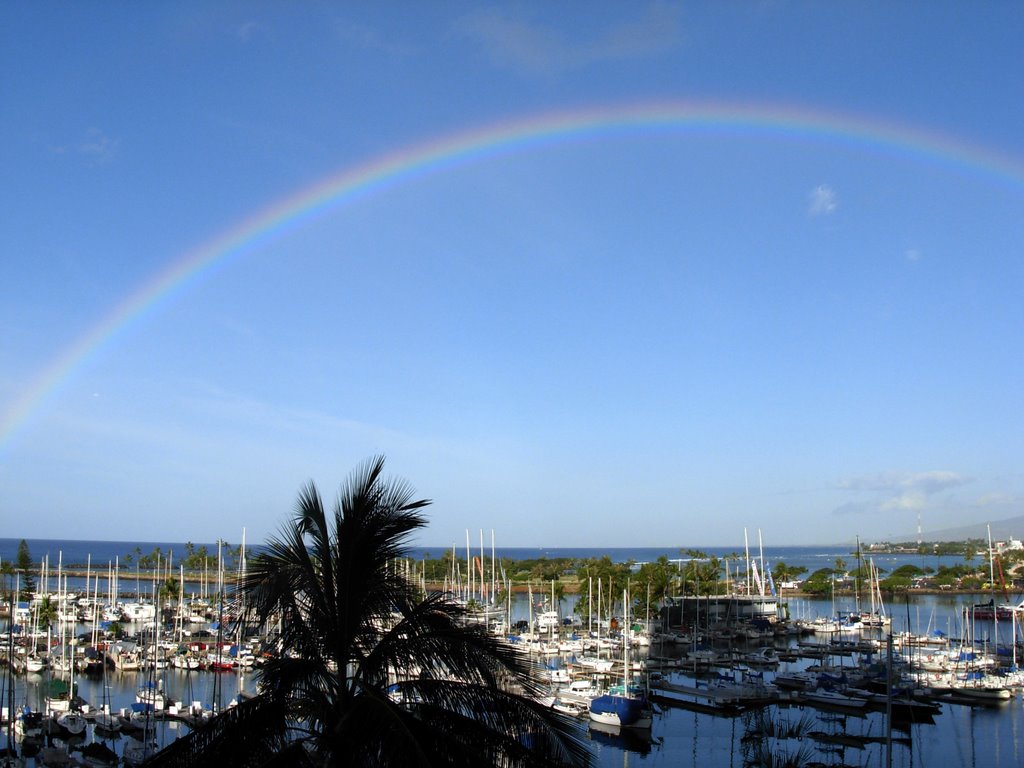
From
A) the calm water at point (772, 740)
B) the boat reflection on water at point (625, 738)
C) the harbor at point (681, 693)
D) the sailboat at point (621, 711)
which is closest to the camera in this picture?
the calm water at point (772, 740)

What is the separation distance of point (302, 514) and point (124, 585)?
174 meters

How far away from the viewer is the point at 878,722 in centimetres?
5253

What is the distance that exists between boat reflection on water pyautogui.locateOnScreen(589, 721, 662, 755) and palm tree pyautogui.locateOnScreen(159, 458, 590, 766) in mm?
40052

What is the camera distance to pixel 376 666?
29.7 feet

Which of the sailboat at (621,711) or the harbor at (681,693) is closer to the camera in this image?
the harbor at (681,693)

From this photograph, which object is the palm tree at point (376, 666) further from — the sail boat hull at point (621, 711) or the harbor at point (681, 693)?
the sail boat hull at point (621, 711)

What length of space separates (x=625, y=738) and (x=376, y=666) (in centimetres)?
4221

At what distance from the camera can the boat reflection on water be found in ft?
151

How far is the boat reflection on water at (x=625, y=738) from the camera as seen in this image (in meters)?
46.2

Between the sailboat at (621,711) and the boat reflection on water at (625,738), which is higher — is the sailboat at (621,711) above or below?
above

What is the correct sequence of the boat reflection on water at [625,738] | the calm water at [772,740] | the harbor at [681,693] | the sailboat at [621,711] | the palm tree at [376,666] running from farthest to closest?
the sailboat at [621,711], the boat reflection on water at [625,738], the harbor at [681,693], the calm water at [772,740], the palm tree at [376,666]

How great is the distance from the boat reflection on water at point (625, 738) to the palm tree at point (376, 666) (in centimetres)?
→ 4005

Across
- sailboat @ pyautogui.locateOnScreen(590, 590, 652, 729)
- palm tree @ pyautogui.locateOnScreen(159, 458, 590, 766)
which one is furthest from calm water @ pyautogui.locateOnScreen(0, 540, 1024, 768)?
palm tree @ pyautogui.locateOnScreen(159, 458, 590, 766)

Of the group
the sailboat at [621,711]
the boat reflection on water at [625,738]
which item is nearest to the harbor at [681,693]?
the boat reflection on water at [625,738]
